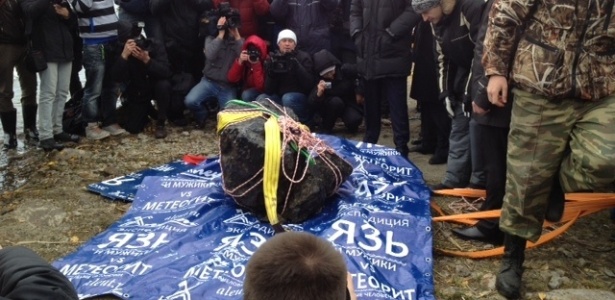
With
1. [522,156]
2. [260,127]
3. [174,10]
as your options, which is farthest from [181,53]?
[522,156]

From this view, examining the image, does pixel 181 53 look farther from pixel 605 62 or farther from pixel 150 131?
pixel 605 62

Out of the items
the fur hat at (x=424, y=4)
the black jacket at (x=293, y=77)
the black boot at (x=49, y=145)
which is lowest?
the black boot at (x=49, y=145)

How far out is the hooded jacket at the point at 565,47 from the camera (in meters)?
2.59

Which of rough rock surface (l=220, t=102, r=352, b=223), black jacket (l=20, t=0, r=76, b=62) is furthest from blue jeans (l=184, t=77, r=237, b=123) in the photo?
rough rock surface (l=220, t=102, r=352, b=223)

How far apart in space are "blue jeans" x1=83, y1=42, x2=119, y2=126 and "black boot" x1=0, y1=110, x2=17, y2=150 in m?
0.65

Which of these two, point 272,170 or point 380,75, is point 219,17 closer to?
point 380,75

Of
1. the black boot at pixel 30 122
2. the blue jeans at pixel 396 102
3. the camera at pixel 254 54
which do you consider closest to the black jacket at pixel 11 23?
the black boot at pixel 30 122

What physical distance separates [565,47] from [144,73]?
4492 mm

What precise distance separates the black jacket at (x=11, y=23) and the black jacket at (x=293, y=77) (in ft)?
7.27

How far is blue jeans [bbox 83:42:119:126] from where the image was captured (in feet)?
19.0

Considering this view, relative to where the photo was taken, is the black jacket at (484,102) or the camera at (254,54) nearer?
the black jacket at (484,102)

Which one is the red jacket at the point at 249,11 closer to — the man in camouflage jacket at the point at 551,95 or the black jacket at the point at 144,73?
the black jacket at the point at 144,73

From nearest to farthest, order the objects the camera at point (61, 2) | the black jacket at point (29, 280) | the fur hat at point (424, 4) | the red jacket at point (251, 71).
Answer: the black jacket at point (29, 280) → the fur hat at point (424, 4) → the camera at point (61, 2) → the red jacket at point (251, 71)

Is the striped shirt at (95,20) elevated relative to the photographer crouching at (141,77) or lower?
elevated
